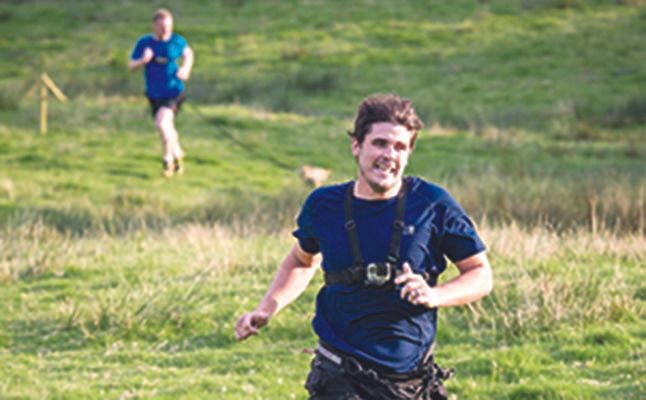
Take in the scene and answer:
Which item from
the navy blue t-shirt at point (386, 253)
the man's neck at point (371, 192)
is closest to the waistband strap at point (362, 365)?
the navy blue t-shirt at point (386, 253)

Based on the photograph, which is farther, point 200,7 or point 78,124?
point 200,7

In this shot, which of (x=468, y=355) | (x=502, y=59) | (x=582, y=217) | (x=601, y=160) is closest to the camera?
(x=468, y=355)

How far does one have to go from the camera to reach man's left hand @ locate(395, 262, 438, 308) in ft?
15.4

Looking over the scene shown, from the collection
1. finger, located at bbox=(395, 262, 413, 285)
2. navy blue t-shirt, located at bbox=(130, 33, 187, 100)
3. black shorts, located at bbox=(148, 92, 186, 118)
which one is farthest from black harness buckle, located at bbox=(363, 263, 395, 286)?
black shorts, located at bbox=(148, 92, 186, 118)

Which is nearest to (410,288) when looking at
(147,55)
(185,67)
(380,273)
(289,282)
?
(380,273)

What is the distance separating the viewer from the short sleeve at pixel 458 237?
16.8 ft

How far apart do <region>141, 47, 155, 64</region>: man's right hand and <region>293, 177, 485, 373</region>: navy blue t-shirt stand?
1289 cm

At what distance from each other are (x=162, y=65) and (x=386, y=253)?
14.0m

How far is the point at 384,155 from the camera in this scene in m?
5.08

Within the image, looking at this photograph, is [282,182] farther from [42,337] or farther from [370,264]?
[370,264]

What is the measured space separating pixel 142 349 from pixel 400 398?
5.20 meters

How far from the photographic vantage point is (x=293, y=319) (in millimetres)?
10641

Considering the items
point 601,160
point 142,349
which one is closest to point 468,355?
point 142,349

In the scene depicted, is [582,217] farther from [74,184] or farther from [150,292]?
[74,184]
